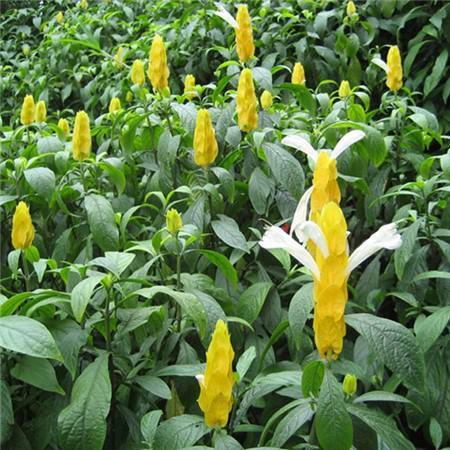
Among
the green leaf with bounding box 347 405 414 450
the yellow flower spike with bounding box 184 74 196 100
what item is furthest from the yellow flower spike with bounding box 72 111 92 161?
the green leaf with bounding box 347 405 414 450

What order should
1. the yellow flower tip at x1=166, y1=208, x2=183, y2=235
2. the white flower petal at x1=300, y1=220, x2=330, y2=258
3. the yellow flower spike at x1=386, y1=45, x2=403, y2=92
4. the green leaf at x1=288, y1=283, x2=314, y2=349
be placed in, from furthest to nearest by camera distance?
the yellow flower spike at x1=386, y1=45, x2=403, y2=92 < the yellow flower tip at x1=166, y1=208, x2=183, y2=235 < the green leaf at x1=288, y1=283, x2=314, y2=349 < the white flower petal at x1=300, y1=220, x2=330, y2=258

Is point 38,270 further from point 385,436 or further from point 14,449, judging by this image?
point 385,436

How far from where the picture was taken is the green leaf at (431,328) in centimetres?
131

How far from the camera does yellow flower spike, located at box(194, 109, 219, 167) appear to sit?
1623 mm

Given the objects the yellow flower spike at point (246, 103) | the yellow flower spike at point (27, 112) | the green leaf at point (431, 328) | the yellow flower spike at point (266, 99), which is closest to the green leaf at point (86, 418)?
the green leaf at point (431, 328)

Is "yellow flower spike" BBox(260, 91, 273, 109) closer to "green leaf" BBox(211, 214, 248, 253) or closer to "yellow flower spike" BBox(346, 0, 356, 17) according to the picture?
"green leaf" BBox(211, 214, 248, 253)

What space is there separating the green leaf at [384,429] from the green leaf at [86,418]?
36 centimetres

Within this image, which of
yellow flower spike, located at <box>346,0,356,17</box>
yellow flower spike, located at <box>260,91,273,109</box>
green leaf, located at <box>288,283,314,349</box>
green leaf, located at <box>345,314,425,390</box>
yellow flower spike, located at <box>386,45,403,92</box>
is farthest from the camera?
yellow flower spike, located at <box>346,0,356,17</box>

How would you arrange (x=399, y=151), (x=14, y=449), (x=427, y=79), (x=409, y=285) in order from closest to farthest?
(x=14, y=449) < (x=409, y=285) < (x=399, y=151) < (x=427, y=79)

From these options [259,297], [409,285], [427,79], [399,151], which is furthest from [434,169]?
[427,79]

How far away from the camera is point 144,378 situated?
48.5 inches

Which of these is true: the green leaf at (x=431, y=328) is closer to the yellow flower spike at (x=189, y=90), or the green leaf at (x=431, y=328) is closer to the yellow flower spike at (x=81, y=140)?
the yellow flower spike at (x=81, y=140)

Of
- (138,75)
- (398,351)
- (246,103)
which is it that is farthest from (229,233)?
(138,75)

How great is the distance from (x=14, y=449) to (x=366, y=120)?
47.8 inches
